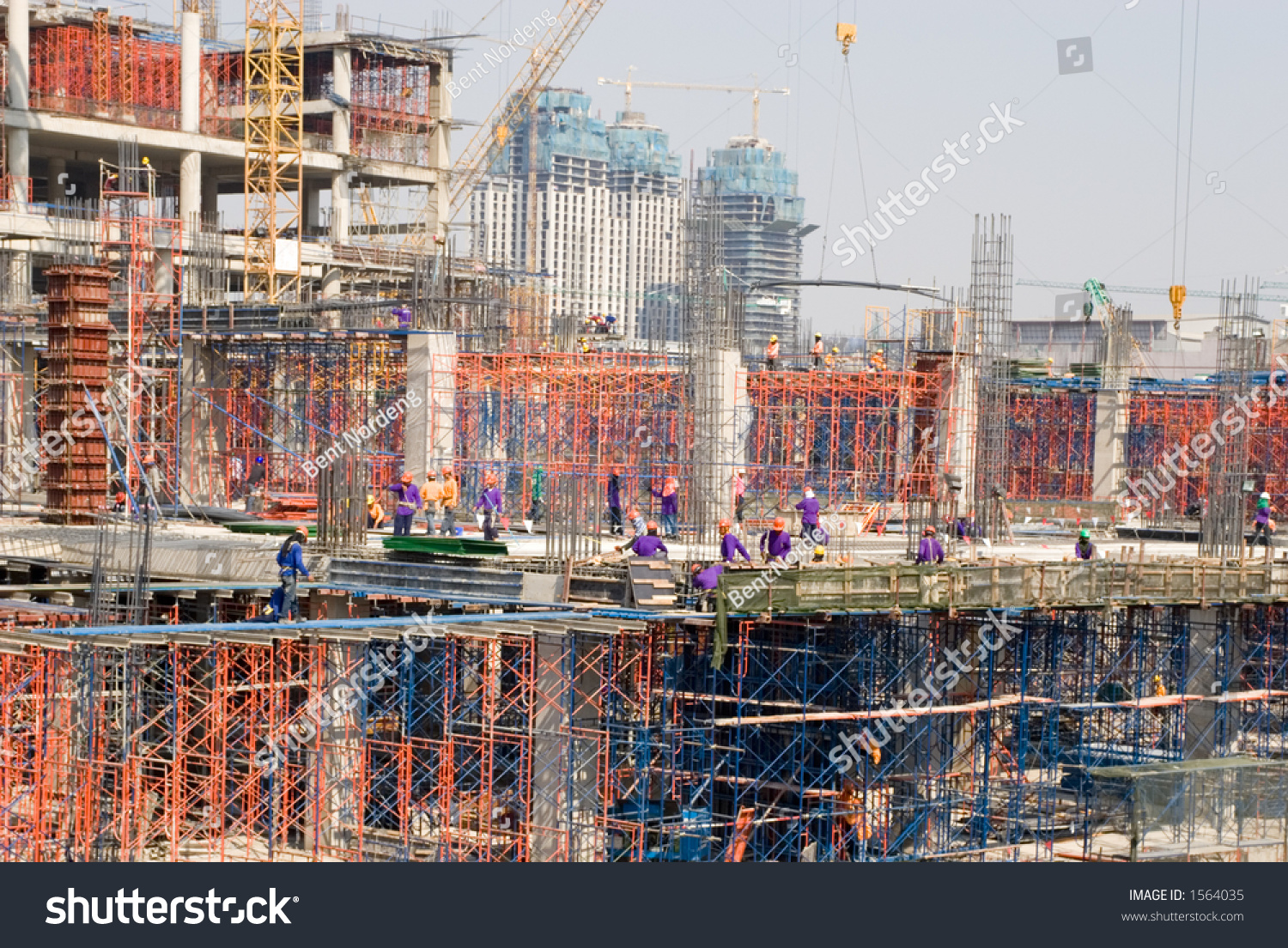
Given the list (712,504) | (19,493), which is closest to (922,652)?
(712,504)

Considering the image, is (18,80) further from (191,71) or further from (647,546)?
(647,546)

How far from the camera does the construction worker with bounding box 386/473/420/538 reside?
31.0 metres

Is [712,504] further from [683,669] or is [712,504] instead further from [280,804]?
[280,804]

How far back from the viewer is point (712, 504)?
33.8m

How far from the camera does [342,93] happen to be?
7000cm

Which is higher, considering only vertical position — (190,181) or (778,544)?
(190,181)

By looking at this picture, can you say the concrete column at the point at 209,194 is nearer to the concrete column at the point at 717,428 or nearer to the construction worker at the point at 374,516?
the construction worker at the point at 374,516

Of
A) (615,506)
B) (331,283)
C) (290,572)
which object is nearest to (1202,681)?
(615,506)

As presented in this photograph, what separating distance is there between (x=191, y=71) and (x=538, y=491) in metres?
29.2

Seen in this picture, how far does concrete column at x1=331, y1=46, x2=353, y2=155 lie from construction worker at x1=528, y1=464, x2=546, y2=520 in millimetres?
29377

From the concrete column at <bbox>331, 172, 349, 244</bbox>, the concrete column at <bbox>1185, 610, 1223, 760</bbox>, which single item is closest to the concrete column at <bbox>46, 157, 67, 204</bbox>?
the concrete column at <bbox>331, 172, 349, 244</bbox>

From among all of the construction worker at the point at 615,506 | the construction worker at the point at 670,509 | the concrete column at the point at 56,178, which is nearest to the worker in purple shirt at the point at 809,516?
the construction worker at the point at 670,509

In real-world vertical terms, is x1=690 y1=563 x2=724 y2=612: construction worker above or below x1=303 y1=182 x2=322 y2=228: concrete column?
below

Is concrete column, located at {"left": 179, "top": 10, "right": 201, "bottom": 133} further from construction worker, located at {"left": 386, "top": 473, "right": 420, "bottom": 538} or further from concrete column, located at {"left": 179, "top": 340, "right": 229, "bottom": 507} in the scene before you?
construction worker, located at {"left": 386, "top": 473, "right": 420, "bottom": 538}
